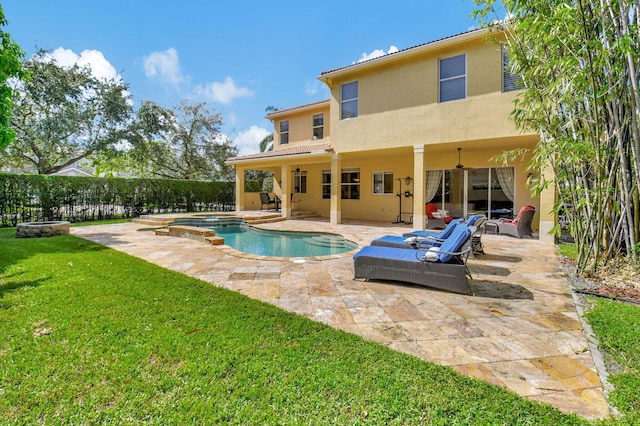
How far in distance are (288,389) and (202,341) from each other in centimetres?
122

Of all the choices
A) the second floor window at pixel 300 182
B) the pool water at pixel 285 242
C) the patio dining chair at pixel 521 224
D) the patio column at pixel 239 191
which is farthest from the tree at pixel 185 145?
the patio dining chair at pixel 521 224

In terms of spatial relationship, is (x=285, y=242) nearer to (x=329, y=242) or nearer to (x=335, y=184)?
(x=329, y=242)

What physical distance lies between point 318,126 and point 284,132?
9.35 ft

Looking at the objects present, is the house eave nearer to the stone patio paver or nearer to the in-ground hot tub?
the stone patio paver

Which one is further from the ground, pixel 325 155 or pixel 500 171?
pixel 325 155

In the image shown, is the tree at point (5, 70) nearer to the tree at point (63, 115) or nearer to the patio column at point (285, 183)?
the patio column at point (285, 183)

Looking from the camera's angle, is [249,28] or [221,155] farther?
[221,155]

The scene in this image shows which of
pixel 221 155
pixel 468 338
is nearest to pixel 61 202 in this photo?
pixel 221 155

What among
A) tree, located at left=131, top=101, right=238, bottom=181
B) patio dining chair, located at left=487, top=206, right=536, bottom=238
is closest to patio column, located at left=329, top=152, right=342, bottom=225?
patio dining chair, located at left=487, top=206, right=536, bottom=238

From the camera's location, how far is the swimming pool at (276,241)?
9.49 m

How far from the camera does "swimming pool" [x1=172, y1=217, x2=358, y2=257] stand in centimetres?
949

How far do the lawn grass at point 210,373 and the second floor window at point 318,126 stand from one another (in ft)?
49.6

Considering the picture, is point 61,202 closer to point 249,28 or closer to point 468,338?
point 249,28

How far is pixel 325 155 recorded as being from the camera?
14.8 m
